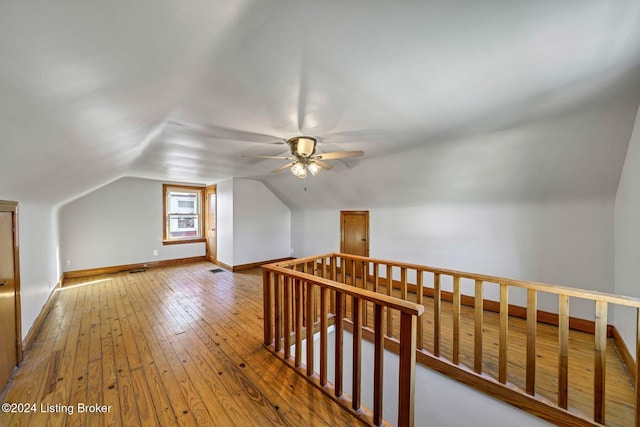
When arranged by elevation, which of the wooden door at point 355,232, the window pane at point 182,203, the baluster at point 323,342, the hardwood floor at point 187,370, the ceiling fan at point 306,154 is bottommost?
the hardwood floor at point 187,370

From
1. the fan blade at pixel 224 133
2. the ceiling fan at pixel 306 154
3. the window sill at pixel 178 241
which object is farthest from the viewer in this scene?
the window sill at pixel 178 241

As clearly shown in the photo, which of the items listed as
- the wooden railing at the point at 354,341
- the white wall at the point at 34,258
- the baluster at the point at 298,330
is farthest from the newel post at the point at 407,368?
the white wall at the point at 34,258

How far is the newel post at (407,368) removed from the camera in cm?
132

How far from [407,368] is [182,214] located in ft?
20.9

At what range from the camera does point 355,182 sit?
13.8 ft

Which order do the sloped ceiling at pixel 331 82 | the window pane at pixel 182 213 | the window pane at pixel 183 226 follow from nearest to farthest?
the sloped ceiling at pixel 331 82 → the window pane at pixel 182 213 → the window pane at pixel 183 226

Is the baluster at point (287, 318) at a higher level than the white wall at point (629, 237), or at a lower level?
lower

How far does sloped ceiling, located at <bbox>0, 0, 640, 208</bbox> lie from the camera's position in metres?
0.88

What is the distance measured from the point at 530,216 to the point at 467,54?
109 inches

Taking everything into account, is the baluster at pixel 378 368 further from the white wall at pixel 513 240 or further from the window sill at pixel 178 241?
the window sill at pixel 178 241

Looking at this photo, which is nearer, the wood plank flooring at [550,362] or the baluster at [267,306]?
the wood plank flooring at [550,362]

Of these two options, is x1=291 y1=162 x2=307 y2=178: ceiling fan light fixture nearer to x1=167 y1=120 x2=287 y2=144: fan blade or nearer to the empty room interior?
the empty room interior

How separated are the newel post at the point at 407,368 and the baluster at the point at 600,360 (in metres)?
1.32

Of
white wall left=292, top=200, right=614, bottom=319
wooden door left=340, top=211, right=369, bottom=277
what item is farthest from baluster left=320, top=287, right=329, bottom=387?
wooden door left=340, top=211, right=369, bottom=277
